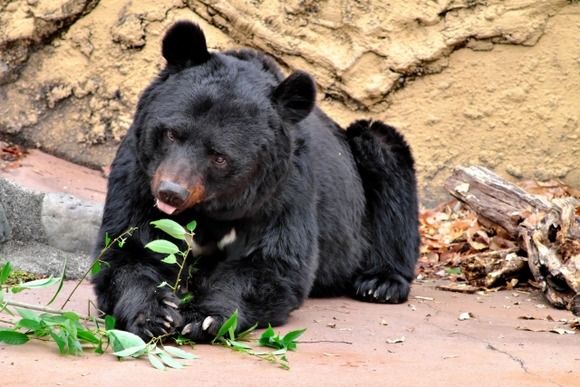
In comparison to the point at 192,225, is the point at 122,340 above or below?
below

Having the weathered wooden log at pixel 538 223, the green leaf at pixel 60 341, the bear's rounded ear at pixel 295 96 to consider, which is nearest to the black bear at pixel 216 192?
the bear's rounded ear at pixel 295 96

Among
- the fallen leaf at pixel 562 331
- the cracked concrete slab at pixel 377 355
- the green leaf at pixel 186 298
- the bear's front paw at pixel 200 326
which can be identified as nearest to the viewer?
the cracked concrete slab at pixel 377 355

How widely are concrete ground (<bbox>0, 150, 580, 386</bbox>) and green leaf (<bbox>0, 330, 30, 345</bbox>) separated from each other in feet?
0.09

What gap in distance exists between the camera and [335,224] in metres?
5.82

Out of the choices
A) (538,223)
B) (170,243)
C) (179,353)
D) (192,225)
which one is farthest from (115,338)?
(538,223)

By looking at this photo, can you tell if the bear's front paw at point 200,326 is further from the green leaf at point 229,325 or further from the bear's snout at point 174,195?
the bear's snout at point 174,195

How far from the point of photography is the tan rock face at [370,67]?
27.2 ft

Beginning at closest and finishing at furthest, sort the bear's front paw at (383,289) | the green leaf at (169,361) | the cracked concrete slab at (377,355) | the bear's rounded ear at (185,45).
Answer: the cracked concrete slab at (377,355)
the green leaf at (169,361)
the bear's rounded ear at (185,45)
the bear's front paw at (383,289)

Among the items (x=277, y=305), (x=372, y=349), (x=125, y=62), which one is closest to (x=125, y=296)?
(x=277, y=305)

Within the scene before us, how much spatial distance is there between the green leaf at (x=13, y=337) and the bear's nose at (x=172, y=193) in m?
0.87

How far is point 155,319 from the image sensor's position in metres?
4.16

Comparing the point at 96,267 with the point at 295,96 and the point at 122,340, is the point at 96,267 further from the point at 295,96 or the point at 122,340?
the point at 295,96

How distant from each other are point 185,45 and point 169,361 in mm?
1716

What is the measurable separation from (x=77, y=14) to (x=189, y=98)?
4.17m
